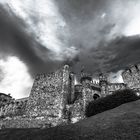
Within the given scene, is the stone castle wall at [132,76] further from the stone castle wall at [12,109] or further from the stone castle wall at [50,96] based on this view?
the stone castle wall at [12,109]

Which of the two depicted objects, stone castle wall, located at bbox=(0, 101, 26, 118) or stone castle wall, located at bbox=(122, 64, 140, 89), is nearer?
stone castle wall, located at bbox=(0, 101, 26, 118)

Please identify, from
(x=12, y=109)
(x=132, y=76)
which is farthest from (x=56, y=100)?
(x=132, y=76)

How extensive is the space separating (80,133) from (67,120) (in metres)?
14.1

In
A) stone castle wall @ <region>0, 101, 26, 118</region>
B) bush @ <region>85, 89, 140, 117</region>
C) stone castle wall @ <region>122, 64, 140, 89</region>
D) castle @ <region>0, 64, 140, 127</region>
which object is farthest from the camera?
stone castle wall @ <region>122, 64, 140, 89</region>

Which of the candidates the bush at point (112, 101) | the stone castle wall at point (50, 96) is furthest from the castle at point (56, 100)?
the bush at point (112, 101)

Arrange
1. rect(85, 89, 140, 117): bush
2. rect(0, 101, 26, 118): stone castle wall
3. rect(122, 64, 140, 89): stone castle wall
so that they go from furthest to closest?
rect(122, 64, 140, 89): stone castle wall < rect(0, 101, 26, 118): stone castle wall < rect(85, 89, 140, 117): bush

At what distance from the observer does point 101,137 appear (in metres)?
9.60

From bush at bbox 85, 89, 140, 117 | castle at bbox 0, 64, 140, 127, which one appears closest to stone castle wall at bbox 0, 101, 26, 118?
castle at bbox 0, 64, 140, 127

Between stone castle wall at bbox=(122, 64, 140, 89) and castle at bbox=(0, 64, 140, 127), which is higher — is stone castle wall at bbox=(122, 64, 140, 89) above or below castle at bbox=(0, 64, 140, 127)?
above

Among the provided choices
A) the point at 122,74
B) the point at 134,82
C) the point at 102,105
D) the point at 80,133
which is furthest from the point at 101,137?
the point at 122,74

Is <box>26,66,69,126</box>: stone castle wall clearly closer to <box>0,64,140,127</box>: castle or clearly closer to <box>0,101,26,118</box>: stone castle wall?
<box>0,64,140,127</box>: castle

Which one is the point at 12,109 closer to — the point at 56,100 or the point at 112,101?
the point at 56,100

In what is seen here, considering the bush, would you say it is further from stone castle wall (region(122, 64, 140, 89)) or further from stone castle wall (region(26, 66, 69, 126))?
stone castle wall (region(122, 64, 140, 89))

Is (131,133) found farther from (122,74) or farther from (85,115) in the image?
(122,74)
